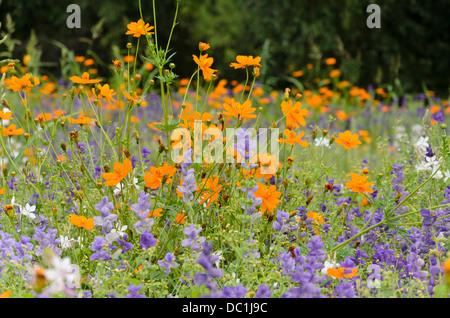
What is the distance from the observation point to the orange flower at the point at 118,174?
1489mm

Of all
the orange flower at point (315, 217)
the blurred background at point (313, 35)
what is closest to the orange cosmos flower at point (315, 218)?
the orange flower at point (315, 217)

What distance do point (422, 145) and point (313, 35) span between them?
6.77m

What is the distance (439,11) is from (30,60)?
714 cm

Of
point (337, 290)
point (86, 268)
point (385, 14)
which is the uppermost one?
point (385, 14)

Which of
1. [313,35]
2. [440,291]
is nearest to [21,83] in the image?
[440,291]

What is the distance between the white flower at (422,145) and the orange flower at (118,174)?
1342mm

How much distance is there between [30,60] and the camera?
4.23 m

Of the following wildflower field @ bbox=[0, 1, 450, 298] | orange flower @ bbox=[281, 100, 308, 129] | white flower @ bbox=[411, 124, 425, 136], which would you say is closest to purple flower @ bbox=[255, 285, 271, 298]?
wildflower field @ bbox=[0, 1, 450, 298]

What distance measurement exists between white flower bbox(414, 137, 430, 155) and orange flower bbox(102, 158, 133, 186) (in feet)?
4.40

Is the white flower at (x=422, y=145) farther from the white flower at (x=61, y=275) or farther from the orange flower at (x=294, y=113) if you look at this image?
the white flower at (x=61, y=275)

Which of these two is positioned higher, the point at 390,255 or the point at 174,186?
the point at 174,186

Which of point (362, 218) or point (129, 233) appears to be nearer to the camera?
point (129, 233)
